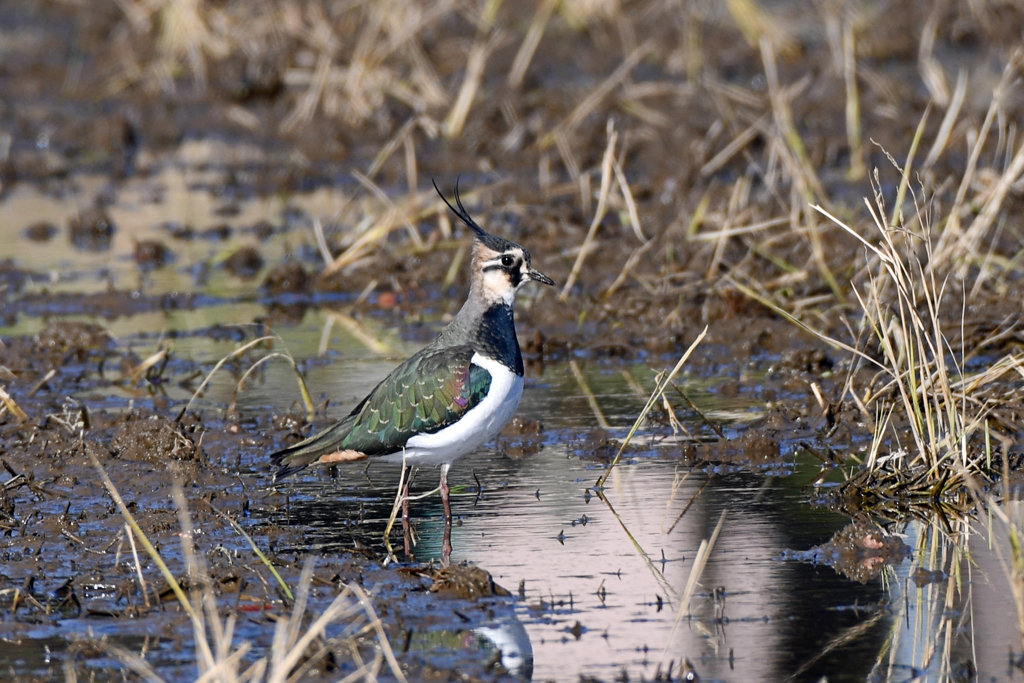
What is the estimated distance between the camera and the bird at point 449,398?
18.7 feet

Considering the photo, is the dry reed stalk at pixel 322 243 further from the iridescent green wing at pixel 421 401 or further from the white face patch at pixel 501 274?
the iridescent green wing at pixel 421 401

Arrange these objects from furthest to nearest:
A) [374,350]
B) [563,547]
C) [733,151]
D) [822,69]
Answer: [822,69]
[733,151]
[374,350]
[563,547]

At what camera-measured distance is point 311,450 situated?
19.5ft

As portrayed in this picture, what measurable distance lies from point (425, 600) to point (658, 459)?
1.98 m

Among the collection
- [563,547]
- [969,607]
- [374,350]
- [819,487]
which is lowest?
[969,607]

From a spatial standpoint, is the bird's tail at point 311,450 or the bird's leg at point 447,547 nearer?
the bird's leg at point 447,547

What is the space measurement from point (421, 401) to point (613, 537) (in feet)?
3.11

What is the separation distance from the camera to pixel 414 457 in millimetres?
5855

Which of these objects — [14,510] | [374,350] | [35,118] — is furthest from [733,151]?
→ [35,118]

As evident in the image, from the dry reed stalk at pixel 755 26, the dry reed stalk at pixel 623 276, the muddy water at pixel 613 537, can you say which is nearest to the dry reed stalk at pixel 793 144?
the dry reed stalk at pixel 623 276

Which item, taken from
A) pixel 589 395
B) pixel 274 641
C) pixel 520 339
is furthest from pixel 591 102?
pixel 274 641

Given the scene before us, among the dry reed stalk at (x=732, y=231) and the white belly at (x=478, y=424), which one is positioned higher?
the dry reed stalk at (x=732, y=231)

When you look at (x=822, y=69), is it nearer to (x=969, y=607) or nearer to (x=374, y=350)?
(x=374, y=350)

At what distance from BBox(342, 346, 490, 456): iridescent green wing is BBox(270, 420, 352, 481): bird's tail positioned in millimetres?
64
